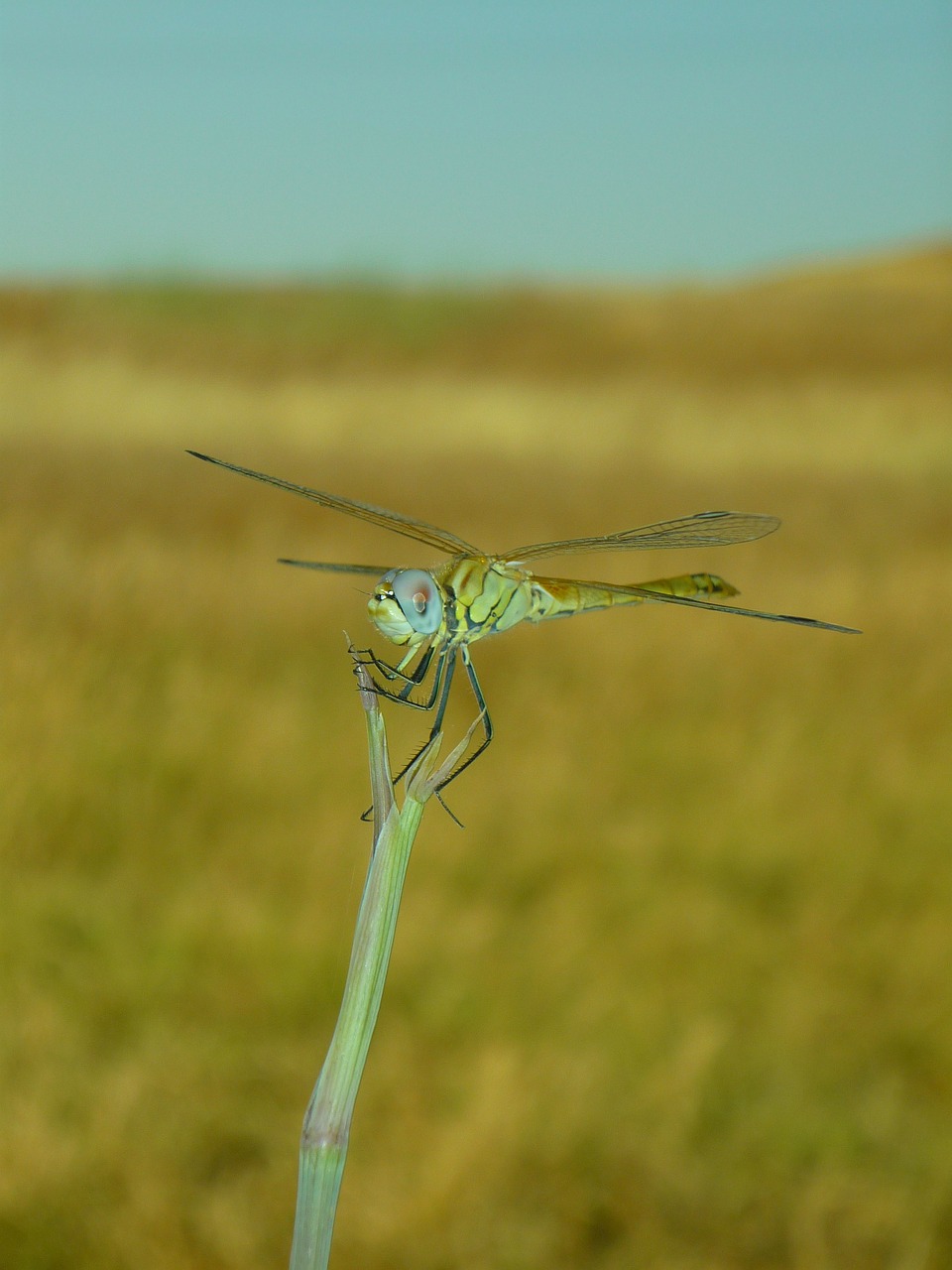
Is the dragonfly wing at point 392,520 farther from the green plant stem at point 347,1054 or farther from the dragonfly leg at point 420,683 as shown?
the green plant stem at point 347,1054

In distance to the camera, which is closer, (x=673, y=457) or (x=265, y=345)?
(x=673, y=457)

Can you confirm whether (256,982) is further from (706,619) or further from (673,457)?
(673,457)

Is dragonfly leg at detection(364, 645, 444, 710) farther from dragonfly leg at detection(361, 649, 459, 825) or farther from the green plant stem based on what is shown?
the green plant stem

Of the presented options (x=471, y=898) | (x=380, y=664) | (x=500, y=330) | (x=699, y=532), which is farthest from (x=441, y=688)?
(x=500, y=330)

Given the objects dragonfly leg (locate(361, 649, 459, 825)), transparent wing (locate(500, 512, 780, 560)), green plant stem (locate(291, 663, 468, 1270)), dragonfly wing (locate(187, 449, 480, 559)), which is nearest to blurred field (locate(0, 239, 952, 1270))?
transparent wing (locate(500, 512, 780, 560))

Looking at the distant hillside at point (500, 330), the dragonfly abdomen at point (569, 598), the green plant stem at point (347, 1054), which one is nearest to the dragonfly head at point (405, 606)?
the dragonfly abdomen at point (569, 598)

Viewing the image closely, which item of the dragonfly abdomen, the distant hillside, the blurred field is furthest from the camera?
the distant hillside

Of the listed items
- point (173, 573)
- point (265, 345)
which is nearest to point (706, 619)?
point (173, 573)
